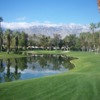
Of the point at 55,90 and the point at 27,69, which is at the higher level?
the point at 55,90

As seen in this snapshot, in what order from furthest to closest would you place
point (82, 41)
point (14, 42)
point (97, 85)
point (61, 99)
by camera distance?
point (82, 41)
point (14, 42)
point (97, 85)
point (61, 99)

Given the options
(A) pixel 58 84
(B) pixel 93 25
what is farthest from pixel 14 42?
(A) pixel 58 84

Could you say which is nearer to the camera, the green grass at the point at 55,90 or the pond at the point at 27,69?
the green grass at the point at 55,90

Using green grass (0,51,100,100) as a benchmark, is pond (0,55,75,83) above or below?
below

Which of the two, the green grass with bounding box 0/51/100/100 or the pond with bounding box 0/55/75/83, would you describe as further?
the pond with bounding box 0/55/75/83

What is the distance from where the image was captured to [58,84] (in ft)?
77.6

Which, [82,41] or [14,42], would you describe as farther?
[82,41]

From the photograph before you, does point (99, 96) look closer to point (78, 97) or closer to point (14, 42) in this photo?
point (78, 97)

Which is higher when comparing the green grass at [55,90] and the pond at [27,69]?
the green grass at [55,90]

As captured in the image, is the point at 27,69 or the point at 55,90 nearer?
the point at 55,90

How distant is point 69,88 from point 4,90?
522 centimetres

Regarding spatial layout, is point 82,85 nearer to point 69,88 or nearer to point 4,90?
point 69,88

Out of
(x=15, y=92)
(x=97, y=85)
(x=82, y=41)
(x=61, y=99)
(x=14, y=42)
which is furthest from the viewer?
(x=82, y=41)

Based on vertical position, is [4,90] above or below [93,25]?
below
